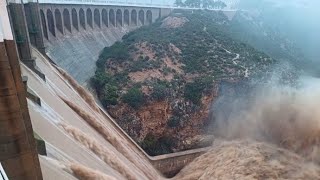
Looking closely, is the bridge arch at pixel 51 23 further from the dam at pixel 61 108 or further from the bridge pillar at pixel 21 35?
the bridge pillar at pixel 21 35

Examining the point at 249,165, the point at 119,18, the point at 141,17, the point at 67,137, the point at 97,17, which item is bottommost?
the point at 249,165

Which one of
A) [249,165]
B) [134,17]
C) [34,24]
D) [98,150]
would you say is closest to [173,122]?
[249,165]

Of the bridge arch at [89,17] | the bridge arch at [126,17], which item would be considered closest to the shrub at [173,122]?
the bridge arch at [89,17]

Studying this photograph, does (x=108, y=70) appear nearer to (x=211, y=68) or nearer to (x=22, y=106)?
(x=211, y=68)

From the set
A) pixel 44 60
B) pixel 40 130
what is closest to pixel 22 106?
pixel 40 130

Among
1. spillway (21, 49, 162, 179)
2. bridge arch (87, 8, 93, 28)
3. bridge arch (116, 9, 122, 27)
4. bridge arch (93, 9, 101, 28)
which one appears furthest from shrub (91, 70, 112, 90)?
bridge arch (116, 9, 122, 27)

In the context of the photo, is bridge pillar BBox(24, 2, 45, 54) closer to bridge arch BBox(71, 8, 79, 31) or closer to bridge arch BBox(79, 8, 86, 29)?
bridge arch BBox(71, 8, 79, 31)

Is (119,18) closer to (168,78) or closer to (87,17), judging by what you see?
(87,17)
